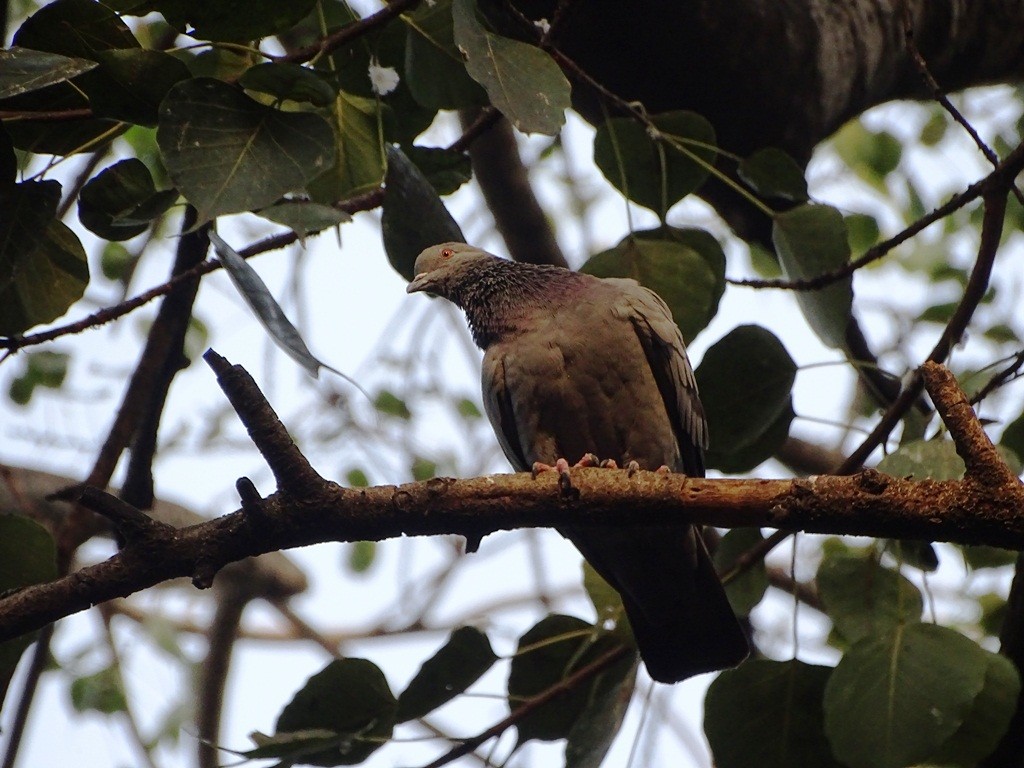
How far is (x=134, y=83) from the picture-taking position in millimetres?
2525

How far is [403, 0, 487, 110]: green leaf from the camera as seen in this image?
3.08 metres

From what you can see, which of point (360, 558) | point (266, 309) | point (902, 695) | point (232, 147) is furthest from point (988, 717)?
point (360, 558)

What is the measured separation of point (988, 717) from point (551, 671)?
1.34 meters

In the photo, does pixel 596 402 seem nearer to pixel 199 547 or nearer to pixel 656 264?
pixel 656 264

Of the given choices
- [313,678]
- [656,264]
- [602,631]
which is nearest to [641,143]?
[656,264]

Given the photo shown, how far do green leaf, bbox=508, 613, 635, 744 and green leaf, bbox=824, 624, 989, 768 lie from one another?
840mm

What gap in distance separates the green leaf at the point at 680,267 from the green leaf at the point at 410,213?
2.11 feet

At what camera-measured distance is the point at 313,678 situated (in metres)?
3.12

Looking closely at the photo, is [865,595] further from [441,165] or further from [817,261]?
[441,165]

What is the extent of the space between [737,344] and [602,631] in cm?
108

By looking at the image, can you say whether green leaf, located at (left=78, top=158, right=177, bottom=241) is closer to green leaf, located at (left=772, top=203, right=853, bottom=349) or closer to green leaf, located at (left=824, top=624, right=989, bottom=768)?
green leaf, located at (left=772, top=203, right=853, bottom=349)

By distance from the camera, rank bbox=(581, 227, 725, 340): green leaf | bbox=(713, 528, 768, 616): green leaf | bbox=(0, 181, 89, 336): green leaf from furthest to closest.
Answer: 1. bbox=(713, 528, 768, 616): green leaf
2. bbox=(581, 227, 725, 340): green leaf
3. bbox=(0, 181, 89, 336): green leaf

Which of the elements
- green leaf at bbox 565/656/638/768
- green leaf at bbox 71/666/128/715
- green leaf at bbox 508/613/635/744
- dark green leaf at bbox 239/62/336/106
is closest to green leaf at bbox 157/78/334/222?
dark green leaf at bbox 239/62/336/106

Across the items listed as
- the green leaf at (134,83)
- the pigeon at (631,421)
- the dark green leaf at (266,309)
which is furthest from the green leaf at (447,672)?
the green leaf at (134,83)
